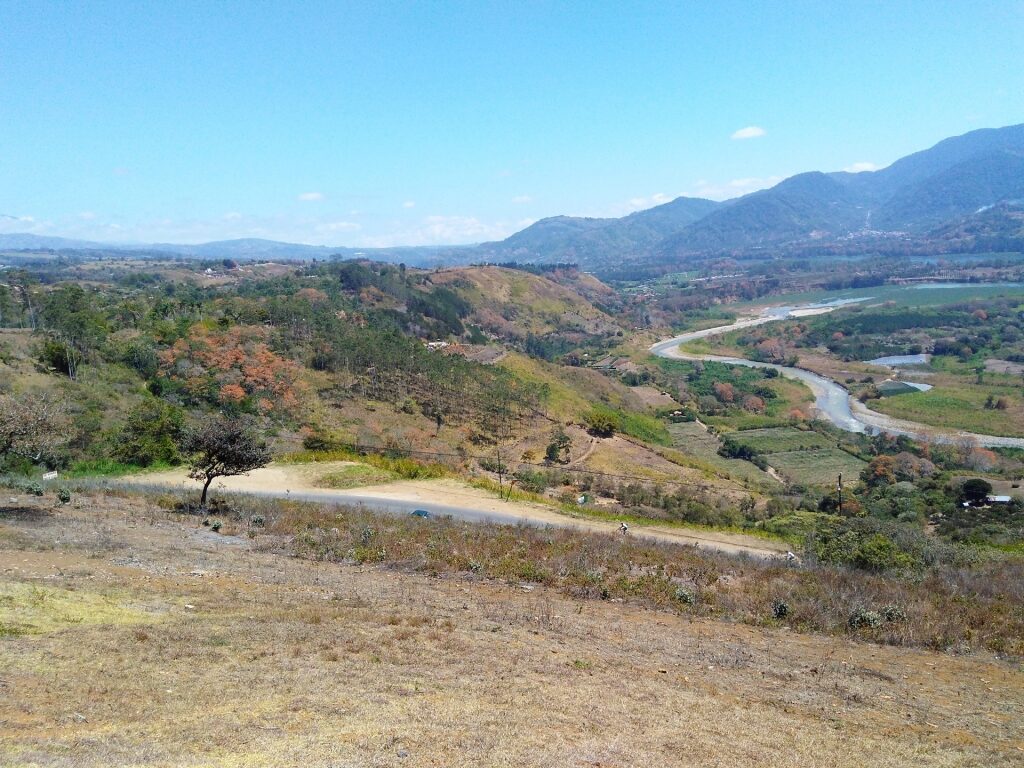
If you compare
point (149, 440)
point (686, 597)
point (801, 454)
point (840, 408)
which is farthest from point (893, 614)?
point (840, 408)

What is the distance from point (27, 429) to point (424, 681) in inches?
555

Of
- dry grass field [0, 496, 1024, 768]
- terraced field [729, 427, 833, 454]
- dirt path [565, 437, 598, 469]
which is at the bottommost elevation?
terraced field [729, 427, 833, 454]

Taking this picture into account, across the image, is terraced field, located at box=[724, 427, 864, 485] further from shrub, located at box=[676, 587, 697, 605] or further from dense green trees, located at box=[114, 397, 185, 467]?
dense green trees, located at box=[114, 397, 185, 467]

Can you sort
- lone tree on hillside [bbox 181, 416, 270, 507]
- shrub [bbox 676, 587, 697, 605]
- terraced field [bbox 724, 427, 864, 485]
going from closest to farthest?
shrub [bbox 676, 587, 697, 605] < lone tree on hillside [bbox 181, 416, 270, 507] < terraced field [bbox 724, 427, 864, 485]

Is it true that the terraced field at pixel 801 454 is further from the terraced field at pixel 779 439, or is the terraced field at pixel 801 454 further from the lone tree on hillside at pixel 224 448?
the lone tree on hillside at pixel 224 448

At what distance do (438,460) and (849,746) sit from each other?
1208 inches

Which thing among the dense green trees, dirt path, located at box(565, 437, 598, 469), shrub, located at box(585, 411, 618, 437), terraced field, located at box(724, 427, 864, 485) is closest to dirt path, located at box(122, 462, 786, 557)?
the dense green trees

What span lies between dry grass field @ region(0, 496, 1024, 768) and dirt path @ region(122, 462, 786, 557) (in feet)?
37.8

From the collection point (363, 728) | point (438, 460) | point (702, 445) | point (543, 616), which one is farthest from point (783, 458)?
point (363, 728)

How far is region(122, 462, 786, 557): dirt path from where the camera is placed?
25.8m

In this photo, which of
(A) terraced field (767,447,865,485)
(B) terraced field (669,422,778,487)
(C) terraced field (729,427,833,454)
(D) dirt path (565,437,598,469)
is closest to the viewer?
(D) dirt path (565,437,598,469)

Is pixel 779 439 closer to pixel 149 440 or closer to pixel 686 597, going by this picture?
pixel 686 597

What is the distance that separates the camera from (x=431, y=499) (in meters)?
29.2

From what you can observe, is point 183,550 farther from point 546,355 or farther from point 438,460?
point 546,355
